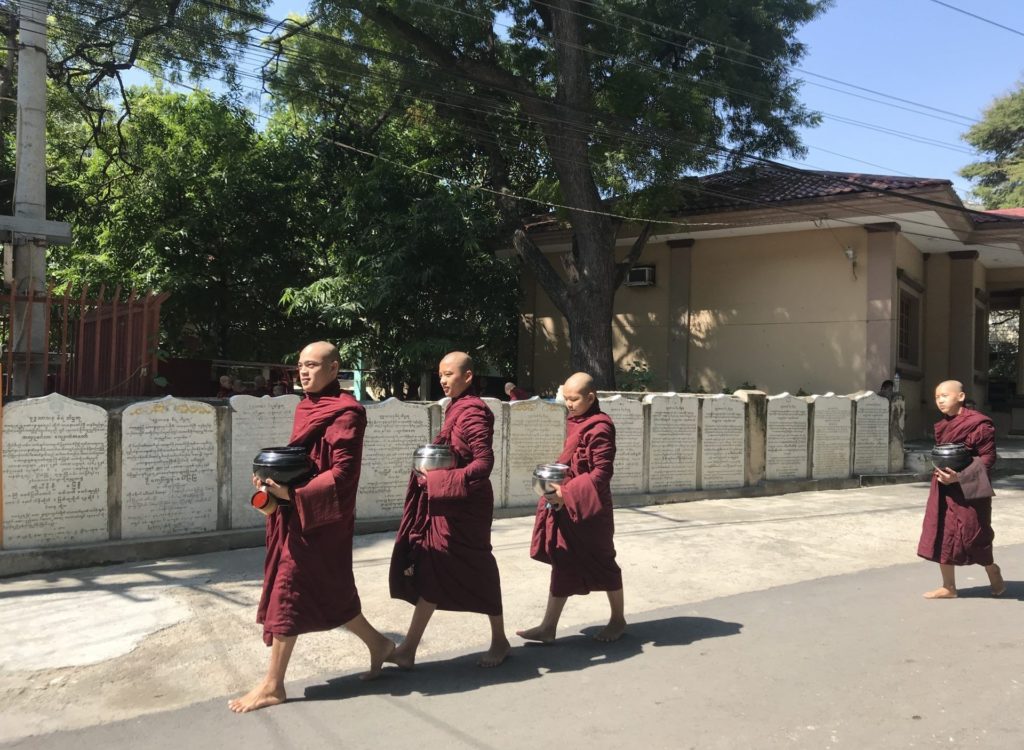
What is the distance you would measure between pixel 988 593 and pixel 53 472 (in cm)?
710

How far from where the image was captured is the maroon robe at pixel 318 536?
11.7 ft

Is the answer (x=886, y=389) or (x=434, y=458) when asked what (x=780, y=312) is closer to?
(x=886, y=389)

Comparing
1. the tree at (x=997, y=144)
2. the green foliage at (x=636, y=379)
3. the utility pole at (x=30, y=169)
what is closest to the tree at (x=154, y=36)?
the utility pole at (x=30, y=169)

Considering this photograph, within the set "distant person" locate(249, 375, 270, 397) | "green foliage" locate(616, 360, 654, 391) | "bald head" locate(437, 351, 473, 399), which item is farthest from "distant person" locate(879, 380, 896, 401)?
"bald head" locate(437, 351, 473, 399)

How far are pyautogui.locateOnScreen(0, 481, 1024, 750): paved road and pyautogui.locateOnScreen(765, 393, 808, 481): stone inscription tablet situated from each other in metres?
4.65

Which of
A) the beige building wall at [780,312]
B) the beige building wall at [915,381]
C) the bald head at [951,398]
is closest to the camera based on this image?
the bald head at [951,398]

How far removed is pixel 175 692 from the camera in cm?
391

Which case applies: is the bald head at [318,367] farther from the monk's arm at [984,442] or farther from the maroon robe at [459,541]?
the monk's arm at [984,442]

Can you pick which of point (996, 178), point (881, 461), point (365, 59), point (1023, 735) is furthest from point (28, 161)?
point (996, 178)

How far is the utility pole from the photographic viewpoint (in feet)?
27.0

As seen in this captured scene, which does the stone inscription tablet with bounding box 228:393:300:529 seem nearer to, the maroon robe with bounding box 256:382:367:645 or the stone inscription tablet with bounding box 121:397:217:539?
the stone inscription tablet with bounding box 121:397:217:539

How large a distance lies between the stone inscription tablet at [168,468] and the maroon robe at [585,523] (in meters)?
3.64

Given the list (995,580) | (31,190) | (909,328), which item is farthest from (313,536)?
(909,328)

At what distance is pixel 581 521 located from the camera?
451 cm
